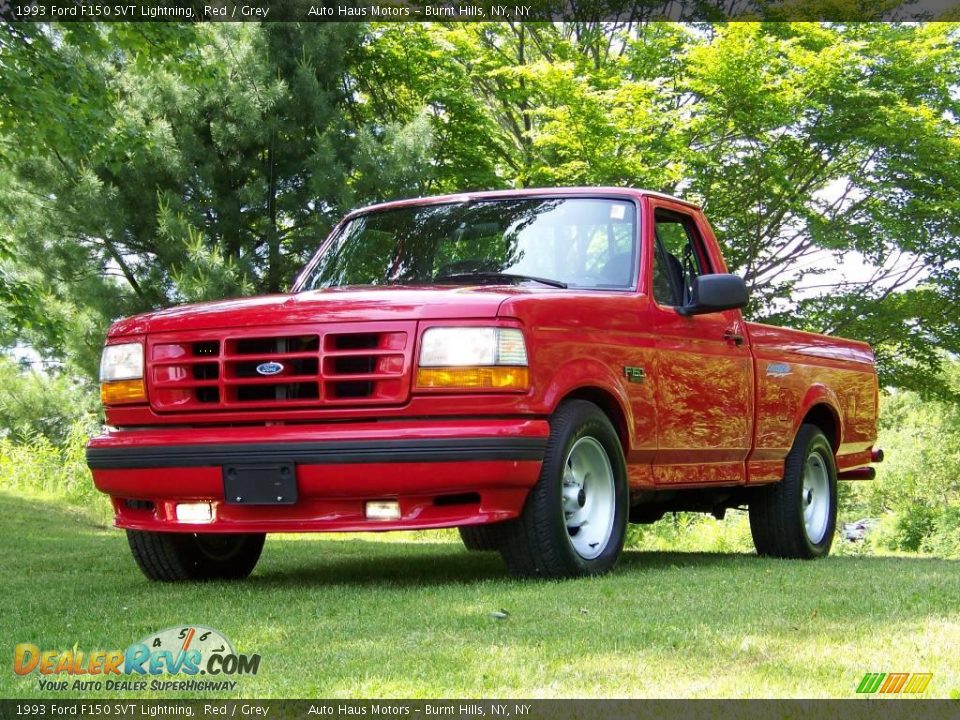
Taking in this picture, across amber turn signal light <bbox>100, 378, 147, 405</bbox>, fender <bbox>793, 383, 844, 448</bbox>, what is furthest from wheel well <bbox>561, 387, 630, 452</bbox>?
fender <bbox>793, 383, 844, 448</bbox>

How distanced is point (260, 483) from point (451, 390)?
95 centimetres

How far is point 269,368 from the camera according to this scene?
5926 mm

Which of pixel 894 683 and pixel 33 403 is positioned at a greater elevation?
pixel 894 683

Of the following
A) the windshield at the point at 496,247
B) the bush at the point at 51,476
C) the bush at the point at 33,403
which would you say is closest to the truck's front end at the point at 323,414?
the windshield at the point at 496,247

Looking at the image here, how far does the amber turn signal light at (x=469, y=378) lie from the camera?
5.68m

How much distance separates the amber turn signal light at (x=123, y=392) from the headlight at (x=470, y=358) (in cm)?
151

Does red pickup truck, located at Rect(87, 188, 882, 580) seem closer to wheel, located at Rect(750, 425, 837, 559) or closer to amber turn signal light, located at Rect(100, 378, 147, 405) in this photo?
amber turn signal light, located at Rect(100, 378, 147, 405)

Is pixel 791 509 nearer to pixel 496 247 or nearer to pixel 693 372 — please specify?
pixel 693 372

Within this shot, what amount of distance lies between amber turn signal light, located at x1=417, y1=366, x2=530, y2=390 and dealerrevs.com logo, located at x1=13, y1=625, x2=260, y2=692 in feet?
5.35

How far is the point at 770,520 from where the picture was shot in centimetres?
861

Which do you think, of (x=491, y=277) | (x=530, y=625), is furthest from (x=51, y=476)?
(x=530, y=625)

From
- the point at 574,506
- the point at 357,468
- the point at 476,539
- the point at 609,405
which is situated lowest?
the point at 476,539

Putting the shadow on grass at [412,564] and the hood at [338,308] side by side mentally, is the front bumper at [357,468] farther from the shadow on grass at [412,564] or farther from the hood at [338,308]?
the shadow on grass at [412,564]

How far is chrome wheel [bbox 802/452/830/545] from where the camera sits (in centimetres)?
905
